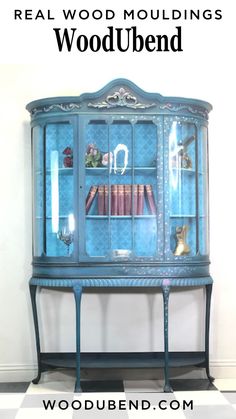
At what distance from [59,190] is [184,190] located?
0.91 m

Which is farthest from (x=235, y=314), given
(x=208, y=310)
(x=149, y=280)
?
(x=149, y=280)

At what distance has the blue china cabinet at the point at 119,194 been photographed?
13.8 ft

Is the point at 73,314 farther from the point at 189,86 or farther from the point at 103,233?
the point at 189,86

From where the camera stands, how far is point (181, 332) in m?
4.72

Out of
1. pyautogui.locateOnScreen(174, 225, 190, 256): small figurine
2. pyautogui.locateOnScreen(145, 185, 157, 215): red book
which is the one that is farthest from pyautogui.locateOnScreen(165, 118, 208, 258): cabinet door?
pyautogui.locateOnScreen(145, 185, 157, 215): red book

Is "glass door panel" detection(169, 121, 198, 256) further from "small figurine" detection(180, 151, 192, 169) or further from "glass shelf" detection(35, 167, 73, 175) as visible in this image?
"glass shelf" detection(35, 167, 73, 175)

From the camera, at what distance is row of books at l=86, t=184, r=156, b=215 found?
4.28 meters

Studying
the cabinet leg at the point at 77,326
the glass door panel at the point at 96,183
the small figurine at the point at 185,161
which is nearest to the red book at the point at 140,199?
the glass door panel at the point at 96,183

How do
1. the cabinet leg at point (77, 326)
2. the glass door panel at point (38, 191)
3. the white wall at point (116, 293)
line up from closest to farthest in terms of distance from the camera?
the cabinet leg at point (77, 326)
the glass door panel at point (38, 191)
the white wall at point (116, 293)

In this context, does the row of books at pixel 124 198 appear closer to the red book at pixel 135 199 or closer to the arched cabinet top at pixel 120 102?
the red book at pixel 135 199

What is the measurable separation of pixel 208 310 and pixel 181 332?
0.31m

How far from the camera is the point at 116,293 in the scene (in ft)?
15.4

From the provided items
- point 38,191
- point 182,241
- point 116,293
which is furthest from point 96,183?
point 116,293

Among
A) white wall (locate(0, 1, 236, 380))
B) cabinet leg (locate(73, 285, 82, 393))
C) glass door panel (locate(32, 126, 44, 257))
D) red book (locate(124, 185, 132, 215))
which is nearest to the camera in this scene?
cabinet leg (locate(73, 285, 82, 393))
